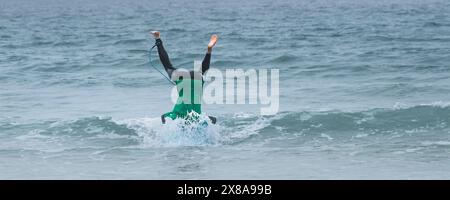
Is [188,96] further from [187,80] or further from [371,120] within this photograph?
[371,120]

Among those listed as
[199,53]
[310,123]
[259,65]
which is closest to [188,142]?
[310,123]

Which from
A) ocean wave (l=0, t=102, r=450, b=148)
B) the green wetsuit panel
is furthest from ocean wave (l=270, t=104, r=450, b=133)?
the green wetsuit panel

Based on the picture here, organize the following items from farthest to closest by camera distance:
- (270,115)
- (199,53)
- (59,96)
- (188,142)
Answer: (199,53) < (59,96) < (270,115) < (188,142)

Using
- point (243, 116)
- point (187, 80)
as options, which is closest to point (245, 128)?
point (243, 116)

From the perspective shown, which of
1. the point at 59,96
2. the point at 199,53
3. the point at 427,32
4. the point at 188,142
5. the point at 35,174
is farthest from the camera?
the point at 427,32

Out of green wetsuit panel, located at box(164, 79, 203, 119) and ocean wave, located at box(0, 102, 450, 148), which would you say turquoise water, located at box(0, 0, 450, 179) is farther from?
green wetsuit panel, located at box(164, 79, 203, 119)

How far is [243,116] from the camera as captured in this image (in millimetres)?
16766

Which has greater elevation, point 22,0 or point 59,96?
point 22,0

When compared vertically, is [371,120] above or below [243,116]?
below

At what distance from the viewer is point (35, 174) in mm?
11477

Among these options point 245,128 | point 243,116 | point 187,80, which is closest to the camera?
point 187,80

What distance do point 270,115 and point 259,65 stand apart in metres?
11.3

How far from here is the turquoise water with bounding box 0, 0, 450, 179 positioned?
11812mm
